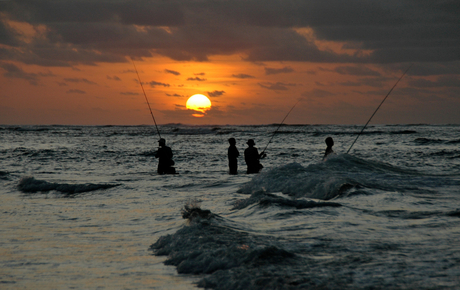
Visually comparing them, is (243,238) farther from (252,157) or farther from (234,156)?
(234,156)

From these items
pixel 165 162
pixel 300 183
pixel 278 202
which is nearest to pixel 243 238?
pixel 278 202

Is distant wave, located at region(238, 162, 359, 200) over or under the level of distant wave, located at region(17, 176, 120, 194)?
over

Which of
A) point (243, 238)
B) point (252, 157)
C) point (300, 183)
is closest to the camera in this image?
point (243, 238)

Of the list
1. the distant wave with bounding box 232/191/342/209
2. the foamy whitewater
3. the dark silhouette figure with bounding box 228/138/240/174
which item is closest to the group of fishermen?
the dark silhouette figure with bounding box 228/138/240/174

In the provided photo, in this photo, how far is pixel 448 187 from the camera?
26.2 ft

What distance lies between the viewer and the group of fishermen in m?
11.1

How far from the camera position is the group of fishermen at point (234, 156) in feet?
36.3

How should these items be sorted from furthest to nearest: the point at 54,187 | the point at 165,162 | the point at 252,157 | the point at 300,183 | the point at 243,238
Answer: the point at 165,162 < the point at 252,157 < the point at 54,187 < the point at 300,183 < the point at 243,238

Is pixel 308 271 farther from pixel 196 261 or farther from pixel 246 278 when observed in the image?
pixel 196 261

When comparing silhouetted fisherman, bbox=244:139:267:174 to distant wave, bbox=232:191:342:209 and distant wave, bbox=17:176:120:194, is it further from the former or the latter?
distant wave, bbox=232:191:342:209

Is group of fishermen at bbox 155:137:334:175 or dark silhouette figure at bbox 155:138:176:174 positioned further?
dark silhouette figure at bbox 155:138:176:174

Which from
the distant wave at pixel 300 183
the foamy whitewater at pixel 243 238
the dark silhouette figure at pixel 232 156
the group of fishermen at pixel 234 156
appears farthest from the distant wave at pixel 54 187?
the distant wave at pixel 300 183

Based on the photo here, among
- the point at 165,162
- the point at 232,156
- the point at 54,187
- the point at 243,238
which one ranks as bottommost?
the point at 54,187

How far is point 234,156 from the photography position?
11.4 meters
